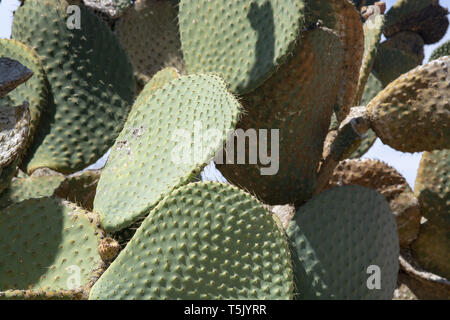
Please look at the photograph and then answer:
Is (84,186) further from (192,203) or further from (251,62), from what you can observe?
(192,203)

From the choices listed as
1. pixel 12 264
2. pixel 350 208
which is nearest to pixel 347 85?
pixel 350 208

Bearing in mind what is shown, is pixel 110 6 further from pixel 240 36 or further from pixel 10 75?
pixel 10 75

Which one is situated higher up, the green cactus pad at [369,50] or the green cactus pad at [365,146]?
the green cactus pad at [369,50]

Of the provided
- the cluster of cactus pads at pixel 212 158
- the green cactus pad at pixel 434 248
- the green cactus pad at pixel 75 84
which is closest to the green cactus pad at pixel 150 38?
the cluster of cactus pads at pixel 212 158

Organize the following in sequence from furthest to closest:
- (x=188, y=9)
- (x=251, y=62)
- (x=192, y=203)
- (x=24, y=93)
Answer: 1. (x=24, y=93)
2. (x=188, y=9)
3. (x=251, y=62)
4. (x=192, y=203)

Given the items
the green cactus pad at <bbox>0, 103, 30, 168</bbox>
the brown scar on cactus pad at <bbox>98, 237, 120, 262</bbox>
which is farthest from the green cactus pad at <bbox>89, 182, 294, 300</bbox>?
the green cactus pad at <bbox>0, 103, 30, 168</bbox>

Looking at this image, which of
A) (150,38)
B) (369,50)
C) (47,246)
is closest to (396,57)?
(369,50)

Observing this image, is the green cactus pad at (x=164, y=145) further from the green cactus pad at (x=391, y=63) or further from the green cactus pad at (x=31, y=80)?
the green cactus pad at (x=391, y=63)

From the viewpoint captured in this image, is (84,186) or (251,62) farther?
(84,186)
